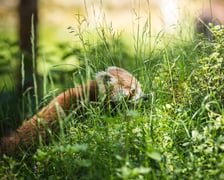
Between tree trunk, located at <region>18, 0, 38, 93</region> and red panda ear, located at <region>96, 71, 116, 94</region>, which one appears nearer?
red panda ear, located at <region>96, 71, 116, 94</region>

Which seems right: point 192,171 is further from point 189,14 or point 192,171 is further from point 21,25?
point 21,25

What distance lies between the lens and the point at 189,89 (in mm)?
3377

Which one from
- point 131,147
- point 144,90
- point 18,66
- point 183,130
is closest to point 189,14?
point 144,90

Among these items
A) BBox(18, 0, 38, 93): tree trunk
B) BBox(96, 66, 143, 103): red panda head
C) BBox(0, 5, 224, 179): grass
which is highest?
→ BBox(18, 0, 38, 93): tree trunk

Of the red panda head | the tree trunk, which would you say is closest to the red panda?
the red panda head

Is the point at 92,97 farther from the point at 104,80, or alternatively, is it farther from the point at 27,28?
the point at 27,28

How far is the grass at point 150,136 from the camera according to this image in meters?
2.67

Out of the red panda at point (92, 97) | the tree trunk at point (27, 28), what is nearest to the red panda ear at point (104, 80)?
the red panda at point (92, 97)

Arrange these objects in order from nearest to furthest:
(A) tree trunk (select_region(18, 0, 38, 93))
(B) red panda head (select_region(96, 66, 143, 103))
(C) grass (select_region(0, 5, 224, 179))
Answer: (C) grass (select_region(0, 5, 224, 179)) → (B) red panda head (select_region(96, 66, 143, 103)) → (A) tree trunk (select_region(18, 0, 38, 93))

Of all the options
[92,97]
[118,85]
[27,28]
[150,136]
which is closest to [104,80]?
[118,85]

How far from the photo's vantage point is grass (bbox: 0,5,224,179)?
8.77 ft

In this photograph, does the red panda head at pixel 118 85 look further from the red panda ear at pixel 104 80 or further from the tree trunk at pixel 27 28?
the tree trunk at pixel 27 28

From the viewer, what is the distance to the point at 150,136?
296cm

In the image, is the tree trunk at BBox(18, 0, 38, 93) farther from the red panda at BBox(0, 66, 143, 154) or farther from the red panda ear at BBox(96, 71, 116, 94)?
the red panda ear at BBox(96, 71, 116, 94)
